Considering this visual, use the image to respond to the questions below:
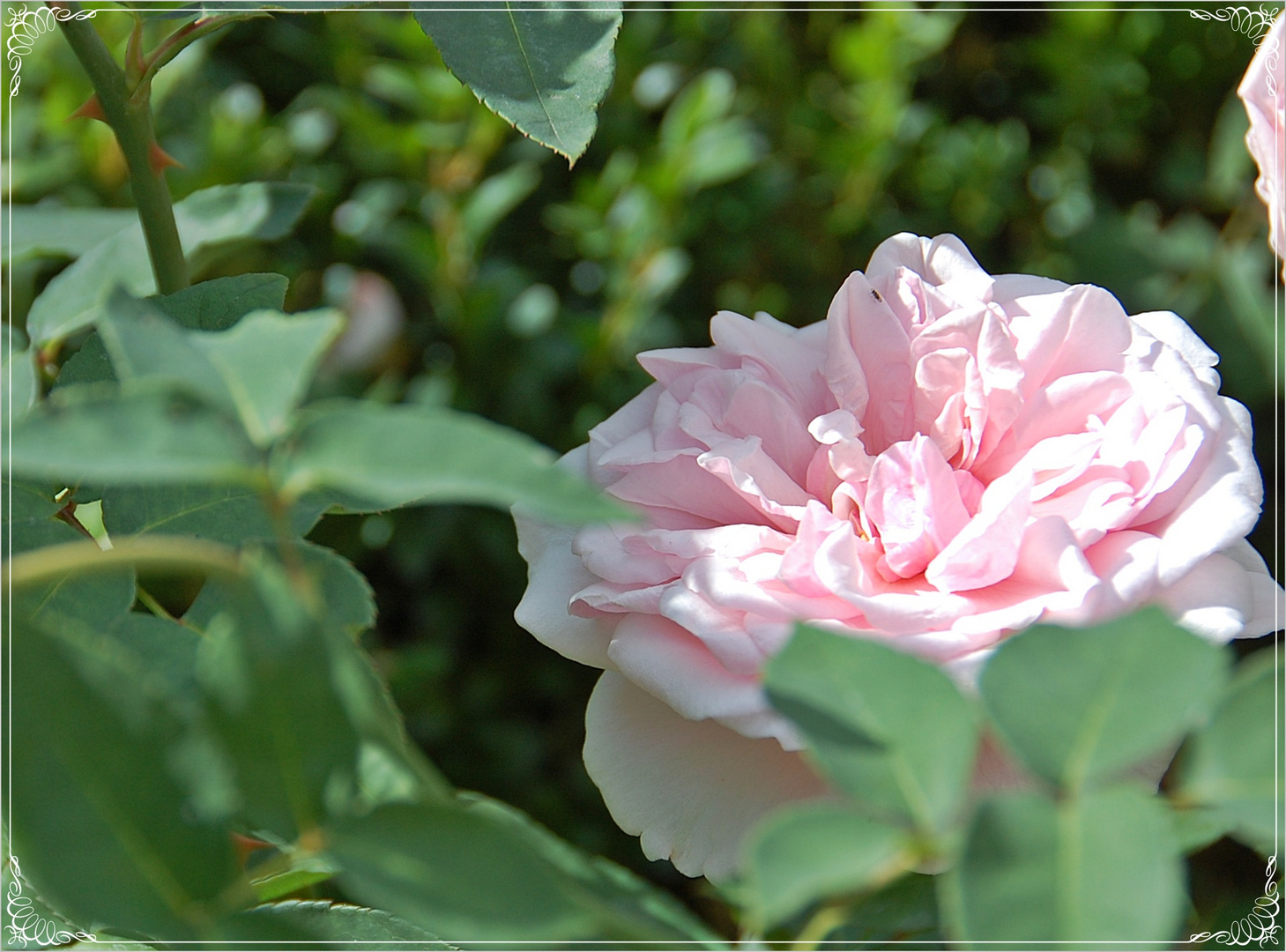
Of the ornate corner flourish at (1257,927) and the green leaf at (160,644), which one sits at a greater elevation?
the green leaf at (160,644)

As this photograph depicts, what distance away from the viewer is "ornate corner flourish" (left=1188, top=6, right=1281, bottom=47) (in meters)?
0.95

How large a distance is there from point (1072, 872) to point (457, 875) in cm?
12

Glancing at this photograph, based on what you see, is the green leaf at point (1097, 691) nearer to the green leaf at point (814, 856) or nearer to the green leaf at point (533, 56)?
the green leaf at point (814, 856)

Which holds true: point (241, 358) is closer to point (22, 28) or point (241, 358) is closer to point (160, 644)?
point (160, 644)

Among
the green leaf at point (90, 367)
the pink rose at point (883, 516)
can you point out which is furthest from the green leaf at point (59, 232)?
the pink rose at point (883, 516)

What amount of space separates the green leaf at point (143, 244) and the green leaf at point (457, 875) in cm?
41

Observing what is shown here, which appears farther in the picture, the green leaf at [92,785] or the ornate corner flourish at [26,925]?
the ornate corner flourish at [26,925]

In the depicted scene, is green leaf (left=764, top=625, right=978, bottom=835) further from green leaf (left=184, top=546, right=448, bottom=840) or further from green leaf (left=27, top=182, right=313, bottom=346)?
green leaf (left=27, top=182, right=313, bottom=346)

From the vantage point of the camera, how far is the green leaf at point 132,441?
0.74 ft

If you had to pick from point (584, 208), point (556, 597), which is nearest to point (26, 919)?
point (556, 597)

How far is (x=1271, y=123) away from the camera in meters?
0.49

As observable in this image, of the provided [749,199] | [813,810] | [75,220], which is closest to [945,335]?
[813,810]

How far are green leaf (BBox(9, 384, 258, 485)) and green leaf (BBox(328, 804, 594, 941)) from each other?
0.25 ft

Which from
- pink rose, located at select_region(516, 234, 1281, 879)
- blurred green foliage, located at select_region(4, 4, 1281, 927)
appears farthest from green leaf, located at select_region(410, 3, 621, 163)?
blurred green foliage, located at select_region(4, 4, 1281, 927)
